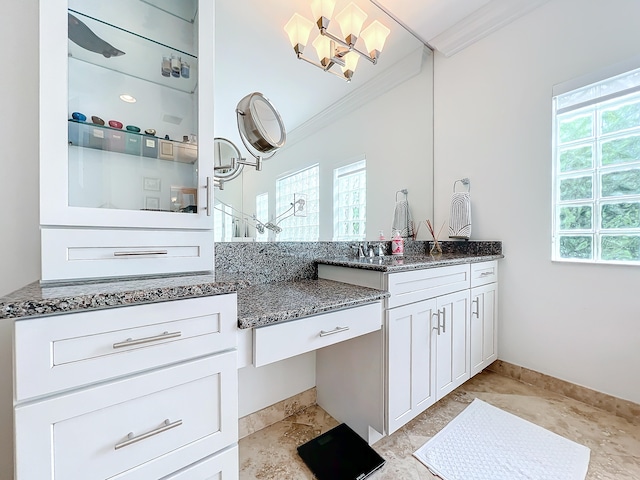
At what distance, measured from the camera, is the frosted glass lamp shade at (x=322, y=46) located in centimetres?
172

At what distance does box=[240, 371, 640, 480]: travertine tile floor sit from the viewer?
3.92 feet

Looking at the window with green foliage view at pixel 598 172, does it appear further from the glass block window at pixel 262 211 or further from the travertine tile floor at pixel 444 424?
the glass block window at pixel 262 211

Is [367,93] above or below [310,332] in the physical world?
above

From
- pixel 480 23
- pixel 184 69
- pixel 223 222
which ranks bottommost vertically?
pixel 223 222

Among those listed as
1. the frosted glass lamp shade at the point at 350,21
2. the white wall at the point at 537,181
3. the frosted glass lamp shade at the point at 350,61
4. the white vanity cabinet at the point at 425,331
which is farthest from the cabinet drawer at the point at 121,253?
the white wall at the point at 537,181

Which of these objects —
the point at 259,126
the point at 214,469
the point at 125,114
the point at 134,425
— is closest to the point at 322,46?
the point at 259,126

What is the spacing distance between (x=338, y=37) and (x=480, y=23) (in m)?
1.25

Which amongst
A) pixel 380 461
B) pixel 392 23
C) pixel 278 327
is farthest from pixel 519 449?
pixel 392 23

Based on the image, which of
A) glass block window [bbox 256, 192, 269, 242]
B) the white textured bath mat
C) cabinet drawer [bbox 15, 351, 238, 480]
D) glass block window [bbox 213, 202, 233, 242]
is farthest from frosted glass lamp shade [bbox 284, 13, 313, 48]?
the white textured bath mat

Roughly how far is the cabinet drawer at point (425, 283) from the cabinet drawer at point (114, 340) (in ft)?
2.63

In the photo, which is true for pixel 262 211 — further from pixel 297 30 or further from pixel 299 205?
pixel 297 30

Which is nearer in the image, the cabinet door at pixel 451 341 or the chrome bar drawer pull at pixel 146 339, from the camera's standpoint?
the chrome bar drawer pull at pixel 146 339

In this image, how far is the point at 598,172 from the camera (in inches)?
65.2

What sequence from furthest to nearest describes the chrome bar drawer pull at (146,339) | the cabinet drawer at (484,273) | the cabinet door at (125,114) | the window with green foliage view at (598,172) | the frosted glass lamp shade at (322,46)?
the cabinet drawer at (484,273), the frosted glass lamp shade at (322,46), the window with green foliage view at (598,172), the cabinet door at (125,114), the chrome bar drawer pull at (146,339)
